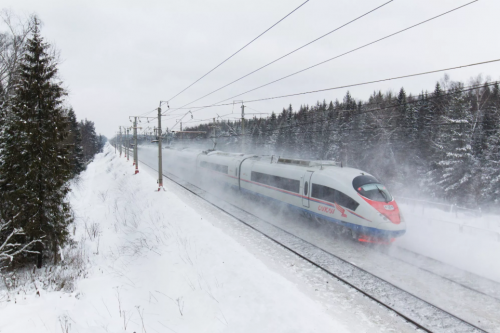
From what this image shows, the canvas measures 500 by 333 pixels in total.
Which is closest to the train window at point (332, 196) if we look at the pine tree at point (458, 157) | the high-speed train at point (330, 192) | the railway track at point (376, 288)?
the high-speed train at point (330, 192)

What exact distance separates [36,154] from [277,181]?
1069 centimetres

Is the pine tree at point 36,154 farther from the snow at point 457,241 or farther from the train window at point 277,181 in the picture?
the snow at point 457,241

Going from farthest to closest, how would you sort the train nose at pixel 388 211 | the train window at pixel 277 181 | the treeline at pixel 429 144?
1. the treeline at pixel 429 144
2. the train window at pixel 277 181
3. the train nose at pixel 388 211

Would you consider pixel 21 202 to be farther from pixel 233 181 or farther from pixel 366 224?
pixel 366 224

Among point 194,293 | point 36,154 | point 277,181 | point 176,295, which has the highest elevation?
point 36,154

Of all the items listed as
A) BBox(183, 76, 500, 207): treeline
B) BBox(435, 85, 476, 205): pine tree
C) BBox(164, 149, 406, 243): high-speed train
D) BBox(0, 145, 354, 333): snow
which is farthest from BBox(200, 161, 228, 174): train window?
BBox(435, 85, 476, 205): pine tree

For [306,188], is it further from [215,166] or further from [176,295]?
[215,166]

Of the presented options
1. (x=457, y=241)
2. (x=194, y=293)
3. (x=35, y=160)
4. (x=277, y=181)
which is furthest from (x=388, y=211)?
(x=35, y=160)

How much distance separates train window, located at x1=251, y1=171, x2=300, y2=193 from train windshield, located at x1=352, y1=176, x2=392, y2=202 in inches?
120

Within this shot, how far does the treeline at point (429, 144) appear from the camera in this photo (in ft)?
80.5

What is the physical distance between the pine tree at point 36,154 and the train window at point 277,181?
31.1 feet

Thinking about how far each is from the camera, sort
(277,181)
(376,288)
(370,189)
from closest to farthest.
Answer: (376,288) → (370,189) → (277,181)

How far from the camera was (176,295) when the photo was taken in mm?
7766

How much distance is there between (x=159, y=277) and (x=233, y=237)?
3.14m
